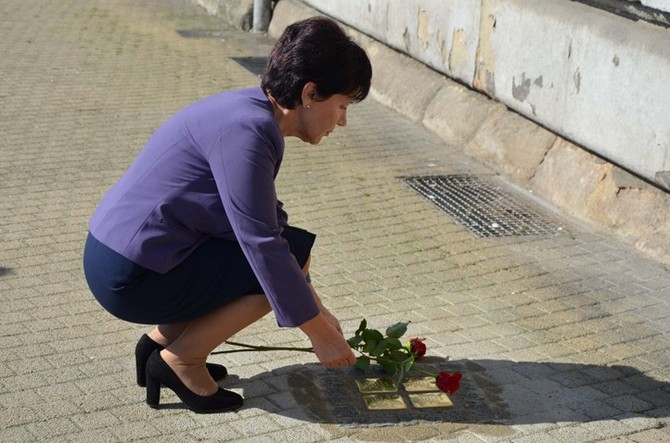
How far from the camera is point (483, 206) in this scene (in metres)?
6.61

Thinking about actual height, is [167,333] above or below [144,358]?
above

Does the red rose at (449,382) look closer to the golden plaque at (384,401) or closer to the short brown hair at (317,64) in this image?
the golden plaque at (384,401)

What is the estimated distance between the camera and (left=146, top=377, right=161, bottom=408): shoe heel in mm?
3939

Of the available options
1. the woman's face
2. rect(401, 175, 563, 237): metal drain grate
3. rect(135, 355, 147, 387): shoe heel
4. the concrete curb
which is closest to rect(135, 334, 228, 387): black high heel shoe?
rect(135, 355, 147, 387): shoe heel

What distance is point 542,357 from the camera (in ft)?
15.2

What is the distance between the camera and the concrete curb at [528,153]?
6.06 m

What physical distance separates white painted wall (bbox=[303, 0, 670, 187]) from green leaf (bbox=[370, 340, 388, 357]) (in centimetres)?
236

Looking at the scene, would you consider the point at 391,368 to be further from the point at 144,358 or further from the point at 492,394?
the point at 144,358

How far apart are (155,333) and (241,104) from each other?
924 millimetres

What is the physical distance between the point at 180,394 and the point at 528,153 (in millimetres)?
3724

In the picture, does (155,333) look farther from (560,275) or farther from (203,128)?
(560,275)

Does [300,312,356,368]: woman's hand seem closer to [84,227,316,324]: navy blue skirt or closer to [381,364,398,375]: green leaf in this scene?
[84,227,316,324]: navy blue skirt

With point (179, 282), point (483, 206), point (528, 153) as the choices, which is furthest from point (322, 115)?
point (528, 153)

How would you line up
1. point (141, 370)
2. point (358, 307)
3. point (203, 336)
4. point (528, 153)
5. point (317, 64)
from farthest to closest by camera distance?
point (528, 153)
point (358, 307)
point (141, 370)
point (203, 336)
point (317, 64)
